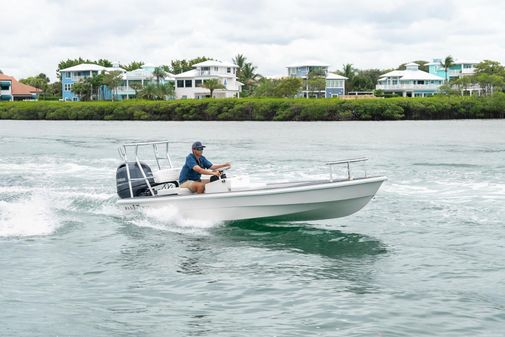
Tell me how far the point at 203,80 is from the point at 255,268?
110 m

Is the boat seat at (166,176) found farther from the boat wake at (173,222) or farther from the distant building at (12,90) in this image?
the distant building at (12,90)

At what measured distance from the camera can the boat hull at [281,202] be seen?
52.6ft

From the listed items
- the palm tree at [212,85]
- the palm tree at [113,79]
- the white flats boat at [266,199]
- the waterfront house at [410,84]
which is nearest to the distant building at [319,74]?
the waterfront house at [410,84]

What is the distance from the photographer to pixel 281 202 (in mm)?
16500

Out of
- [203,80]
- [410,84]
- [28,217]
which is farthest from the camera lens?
[410,84]

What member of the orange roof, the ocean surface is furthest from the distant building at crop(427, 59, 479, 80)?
the ocean surface

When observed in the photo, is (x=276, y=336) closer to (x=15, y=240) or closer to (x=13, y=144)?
(x=15, y=240)

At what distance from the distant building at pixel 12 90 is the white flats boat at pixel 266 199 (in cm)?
13021

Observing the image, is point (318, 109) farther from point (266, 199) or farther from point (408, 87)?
point (266, 199)

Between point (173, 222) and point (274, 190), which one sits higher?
point (274, 190)

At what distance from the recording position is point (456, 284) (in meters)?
13.0

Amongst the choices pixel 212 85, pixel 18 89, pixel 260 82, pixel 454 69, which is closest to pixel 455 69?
pixel 454 69

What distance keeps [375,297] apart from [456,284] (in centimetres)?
171

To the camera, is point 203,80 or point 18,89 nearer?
point 203,80
